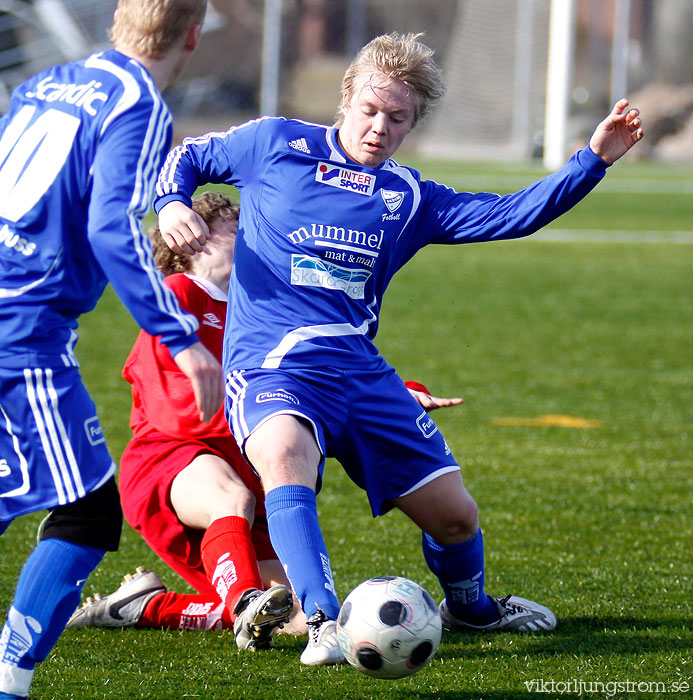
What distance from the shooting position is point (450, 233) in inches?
131

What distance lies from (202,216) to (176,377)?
0.53 m

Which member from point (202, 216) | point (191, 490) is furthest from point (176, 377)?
point (202, 216)

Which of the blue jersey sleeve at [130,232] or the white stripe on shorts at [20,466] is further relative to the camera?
the white stripe on shorts at [20,466]

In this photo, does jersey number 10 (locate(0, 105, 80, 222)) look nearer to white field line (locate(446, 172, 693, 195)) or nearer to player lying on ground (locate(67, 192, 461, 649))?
player lying on ground (locate(67, 192, 461, 649))

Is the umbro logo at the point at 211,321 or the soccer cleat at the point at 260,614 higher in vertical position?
the umbro logo at the point at 211,321

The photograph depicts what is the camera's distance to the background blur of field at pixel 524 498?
2902mm

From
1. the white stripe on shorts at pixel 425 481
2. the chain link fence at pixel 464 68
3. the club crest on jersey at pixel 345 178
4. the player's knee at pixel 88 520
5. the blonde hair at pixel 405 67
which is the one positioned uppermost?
the chain link fence at pixel 464 68

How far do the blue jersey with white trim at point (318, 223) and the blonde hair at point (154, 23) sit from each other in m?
0.43

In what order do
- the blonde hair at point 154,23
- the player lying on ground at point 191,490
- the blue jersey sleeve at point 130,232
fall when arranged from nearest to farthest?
1. the blue jersey sleeve at point 130,232
2. the blonde hair at point 154,23
3. the player lying on ground at point 191,490

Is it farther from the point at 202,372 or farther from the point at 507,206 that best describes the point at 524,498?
the point at 202,372

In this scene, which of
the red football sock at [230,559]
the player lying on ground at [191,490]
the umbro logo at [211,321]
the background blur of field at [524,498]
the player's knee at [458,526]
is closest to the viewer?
the background blur of field at [524,498]

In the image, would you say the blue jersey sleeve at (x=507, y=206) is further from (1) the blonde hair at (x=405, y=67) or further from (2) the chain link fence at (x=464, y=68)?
→ (2) the chain link fence at (x=464, y=68)

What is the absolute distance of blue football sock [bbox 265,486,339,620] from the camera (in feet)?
8.68

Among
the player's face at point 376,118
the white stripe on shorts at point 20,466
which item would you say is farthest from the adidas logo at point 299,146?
the white stripe on shorts at point 20,466
